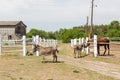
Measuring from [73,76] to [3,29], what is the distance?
93975 mm

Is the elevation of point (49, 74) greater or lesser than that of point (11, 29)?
lesser

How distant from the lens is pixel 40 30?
140 m

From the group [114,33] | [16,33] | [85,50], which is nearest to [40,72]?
[85,50]

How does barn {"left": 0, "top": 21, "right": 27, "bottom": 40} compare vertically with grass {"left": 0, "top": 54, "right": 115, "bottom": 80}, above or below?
above

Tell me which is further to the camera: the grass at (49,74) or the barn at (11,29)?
the barn at (11,29)

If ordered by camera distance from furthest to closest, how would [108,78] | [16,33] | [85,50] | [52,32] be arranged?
1. [52,32]
2. [16,33]
3. [85,50]
4. [108,78]

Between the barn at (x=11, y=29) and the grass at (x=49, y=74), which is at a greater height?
the barn at (x=11, y=29)

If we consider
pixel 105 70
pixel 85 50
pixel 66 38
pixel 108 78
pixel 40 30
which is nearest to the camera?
pixel 108 78

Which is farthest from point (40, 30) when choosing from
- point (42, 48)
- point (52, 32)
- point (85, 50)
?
point (42, 48)

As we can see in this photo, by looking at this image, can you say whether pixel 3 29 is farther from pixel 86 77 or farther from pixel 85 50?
pixel 86 77

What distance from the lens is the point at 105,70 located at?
1830 centimetres

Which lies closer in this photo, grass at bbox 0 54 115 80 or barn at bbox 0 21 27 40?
grass at bbox 0 54 115 80

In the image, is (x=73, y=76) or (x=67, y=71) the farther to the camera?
(x=67, y=71)

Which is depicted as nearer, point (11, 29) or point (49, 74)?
point (49, 74)
